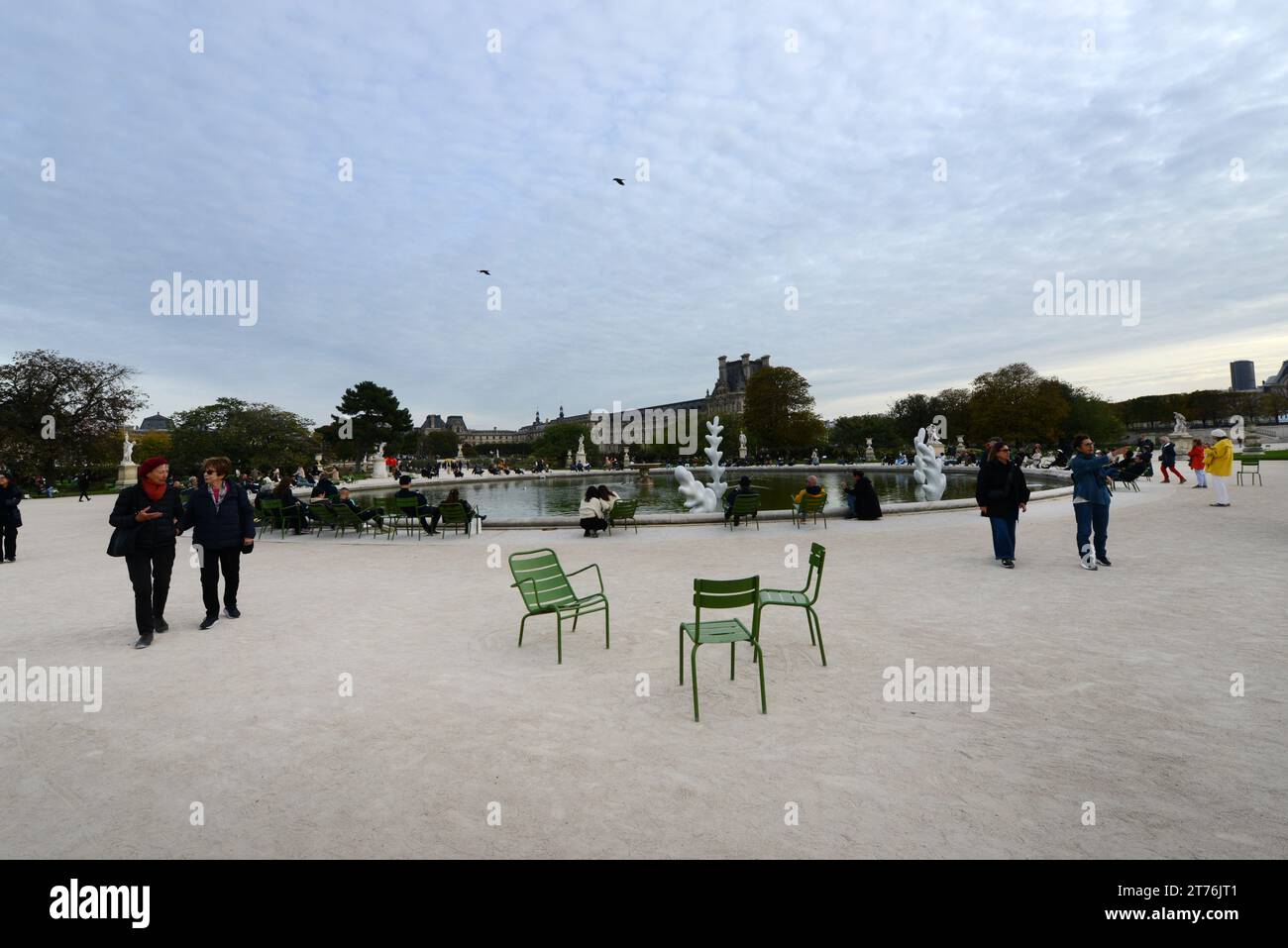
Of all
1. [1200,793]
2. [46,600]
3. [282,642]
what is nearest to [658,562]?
[282,642]

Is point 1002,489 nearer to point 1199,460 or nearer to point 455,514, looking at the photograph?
point 455,514

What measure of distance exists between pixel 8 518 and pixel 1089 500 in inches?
799

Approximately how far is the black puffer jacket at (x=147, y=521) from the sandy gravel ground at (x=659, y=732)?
115 centimetres

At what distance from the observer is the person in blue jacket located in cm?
955

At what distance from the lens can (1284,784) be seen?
3.51m

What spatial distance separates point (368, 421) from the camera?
292ft

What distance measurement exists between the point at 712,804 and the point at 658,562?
7.84 metres

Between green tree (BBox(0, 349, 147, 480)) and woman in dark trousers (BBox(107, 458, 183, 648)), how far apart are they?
49592 mm

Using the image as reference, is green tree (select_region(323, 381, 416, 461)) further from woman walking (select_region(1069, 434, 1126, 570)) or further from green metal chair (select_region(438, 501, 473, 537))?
woman walking (select_region(1069, 434, 1126, 570))

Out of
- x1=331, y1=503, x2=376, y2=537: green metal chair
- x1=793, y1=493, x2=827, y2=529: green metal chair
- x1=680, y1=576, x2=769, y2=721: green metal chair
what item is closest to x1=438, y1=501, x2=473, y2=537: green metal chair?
x1=331, y1=503, x2=376, y2=537: green metal chair

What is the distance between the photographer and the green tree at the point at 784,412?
6719 centimetres

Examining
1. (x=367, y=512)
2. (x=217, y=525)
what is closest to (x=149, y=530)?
(x=217, y=525)
